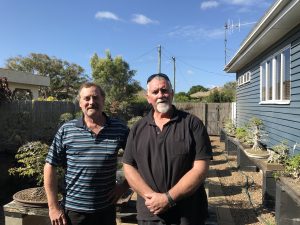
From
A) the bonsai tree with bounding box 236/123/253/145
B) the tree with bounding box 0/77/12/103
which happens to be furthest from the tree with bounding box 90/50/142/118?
the bonsai tree with bounding box 236/123/253/145

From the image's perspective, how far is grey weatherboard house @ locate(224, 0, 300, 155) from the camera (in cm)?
610

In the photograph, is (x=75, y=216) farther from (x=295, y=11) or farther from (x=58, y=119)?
(x=58, y=119)

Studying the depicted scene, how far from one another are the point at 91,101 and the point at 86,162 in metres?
0.47

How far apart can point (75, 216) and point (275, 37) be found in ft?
19.6

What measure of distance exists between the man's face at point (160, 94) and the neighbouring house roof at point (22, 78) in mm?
16810

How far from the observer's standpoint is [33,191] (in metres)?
4.27

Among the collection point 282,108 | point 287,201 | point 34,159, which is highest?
point 282,108

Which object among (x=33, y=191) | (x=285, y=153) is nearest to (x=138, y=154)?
(x=33, y=191)

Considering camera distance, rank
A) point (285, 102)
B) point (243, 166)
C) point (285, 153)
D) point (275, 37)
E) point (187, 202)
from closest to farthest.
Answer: point (187, 202)
point (285, 153)
point (285, 102)
point (275, 37)
point (243, 166)

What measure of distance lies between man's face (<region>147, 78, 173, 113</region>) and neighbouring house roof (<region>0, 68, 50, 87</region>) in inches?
662

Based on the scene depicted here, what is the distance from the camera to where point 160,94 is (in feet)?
8.36

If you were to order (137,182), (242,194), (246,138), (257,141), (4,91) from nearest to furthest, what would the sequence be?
(137,182)
(242,194)
(257,141)
(246,138)
(4,91)

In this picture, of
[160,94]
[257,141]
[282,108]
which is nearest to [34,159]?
[160,94]

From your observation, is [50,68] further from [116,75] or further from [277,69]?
[277,69]
